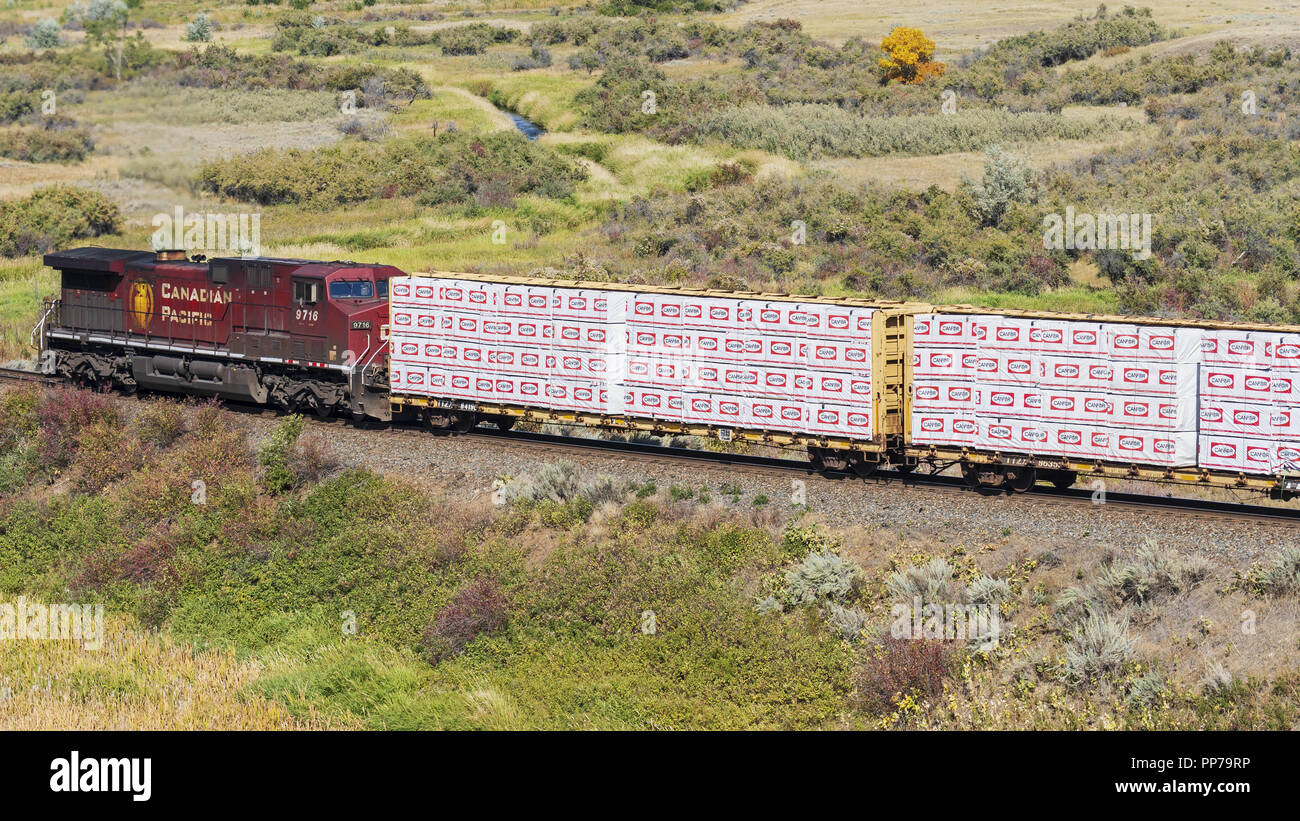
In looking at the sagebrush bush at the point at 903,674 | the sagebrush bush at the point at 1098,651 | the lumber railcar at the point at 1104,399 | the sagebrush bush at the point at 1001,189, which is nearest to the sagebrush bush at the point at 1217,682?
the sagebrush bush at the point at 1098,651

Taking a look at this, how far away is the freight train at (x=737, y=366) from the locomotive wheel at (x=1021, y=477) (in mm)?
43

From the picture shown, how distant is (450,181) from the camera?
6175cm

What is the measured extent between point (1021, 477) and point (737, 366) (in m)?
5.94

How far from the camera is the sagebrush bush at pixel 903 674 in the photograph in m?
18.4

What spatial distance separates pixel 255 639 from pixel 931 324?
1378 centimetres

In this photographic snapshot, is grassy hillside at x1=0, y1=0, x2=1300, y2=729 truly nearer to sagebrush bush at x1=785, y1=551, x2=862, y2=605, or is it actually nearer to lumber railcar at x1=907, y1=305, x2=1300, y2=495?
sagebrush bush at x1=785, y1=551, x2=862, y2=605

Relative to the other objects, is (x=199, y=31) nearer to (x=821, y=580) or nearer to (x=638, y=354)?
(x=638, y=354)

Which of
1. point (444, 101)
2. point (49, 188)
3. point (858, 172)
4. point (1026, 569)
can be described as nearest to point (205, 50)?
point (444, 101)

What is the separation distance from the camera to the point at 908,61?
7519 centimetres

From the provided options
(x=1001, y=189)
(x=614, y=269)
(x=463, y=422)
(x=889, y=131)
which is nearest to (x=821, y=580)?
(x=463, y=422)

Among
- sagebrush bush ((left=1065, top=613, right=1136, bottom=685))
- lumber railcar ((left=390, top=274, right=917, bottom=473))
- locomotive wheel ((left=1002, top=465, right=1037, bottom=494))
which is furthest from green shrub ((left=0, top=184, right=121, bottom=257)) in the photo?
sagebrush bush ((left=1065, top=613, right=1136, bottom=685))

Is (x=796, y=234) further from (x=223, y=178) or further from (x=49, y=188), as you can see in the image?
(x=49, y=188)

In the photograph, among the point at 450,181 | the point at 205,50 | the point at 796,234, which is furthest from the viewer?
the point at 205,50

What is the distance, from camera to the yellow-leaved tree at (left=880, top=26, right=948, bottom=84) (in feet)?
247
